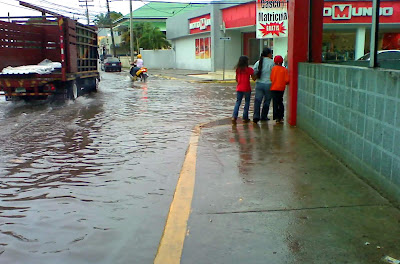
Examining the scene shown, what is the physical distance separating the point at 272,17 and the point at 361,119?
20.6m

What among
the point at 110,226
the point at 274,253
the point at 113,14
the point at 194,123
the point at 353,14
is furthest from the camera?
the point at 113,14

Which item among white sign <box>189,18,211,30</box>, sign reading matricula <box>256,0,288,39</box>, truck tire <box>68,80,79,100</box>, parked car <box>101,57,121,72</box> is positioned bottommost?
truck tire <box>68,80,79,100</box>

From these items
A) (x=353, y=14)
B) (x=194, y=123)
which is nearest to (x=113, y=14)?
(x=353, y=14)

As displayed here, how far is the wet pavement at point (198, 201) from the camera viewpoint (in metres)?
3.69

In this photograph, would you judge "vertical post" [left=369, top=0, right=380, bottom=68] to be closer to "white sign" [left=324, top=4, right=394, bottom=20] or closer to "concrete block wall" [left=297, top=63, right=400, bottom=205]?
"concrete block wall" [left=297, top=63, right=400, bottom=205]

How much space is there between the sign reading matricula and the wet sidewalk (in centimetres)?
1920

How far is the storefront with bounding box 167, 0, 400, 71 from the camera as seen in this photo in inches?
990

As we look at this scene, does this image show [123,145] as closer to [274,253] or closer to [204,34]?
[274,253]

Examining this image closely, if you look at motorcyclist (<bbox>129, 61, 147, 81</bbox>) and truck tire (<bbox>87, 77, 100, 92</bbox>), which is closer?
truck tire (<bbox>87, 77, 100, 92</bbox>)

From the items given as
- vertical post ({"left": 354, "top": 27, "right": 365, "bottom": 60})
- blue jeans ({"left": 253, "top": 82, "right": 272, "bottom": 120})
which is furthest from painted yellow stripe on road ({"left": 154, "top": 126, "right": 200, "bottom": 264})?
vertical post ({"left": 354, "top": 27, "right": 365, "bottom": 60})

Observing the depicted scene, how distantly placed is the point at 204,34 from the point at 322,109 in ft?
110

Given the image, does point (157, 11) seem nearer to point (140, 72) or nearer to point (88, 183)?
point (140, 72)

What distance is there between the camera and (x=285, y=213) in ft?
Answer: 14.3

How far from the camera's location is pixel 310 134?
771cm
